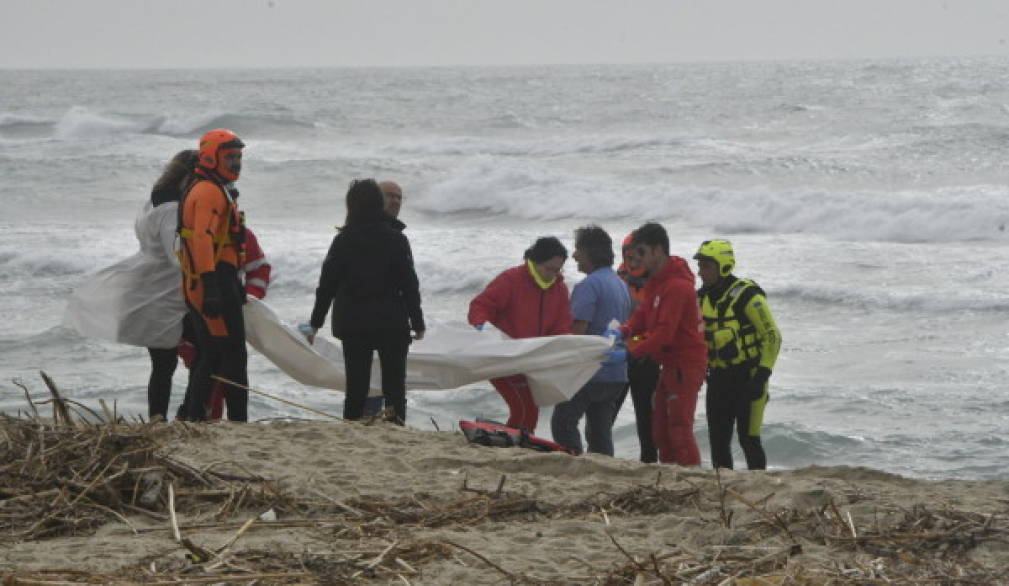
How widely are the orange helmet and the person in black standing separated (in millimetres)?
648

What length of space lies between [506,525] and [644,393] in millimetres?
2812

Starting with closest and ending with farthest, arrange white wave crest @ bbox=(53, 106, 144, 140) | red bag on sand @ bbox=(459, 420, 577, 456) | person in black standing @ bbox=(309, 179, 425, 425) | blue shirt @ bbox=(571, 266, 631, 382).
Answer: red bag on sand @ bbox=(459, 420, 577, 456)
person in black standing @ bbox=(309, 179, 425, 425)
blue shirt @ bbox=(571, 266, 631, 382)
white wave crest @ bbox=(53, 106, 144, 140)

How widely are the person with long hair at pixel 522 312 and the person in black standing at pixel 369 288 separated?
1.95 feet

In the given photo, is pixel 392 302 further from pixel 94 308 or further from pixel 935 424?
pixel 935 424

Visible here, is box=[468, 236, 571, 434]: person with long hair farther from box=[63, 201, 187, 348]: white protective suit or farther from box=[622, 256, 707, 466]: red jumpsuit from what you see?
box=[63, 201, 187, 348]: white protective suit

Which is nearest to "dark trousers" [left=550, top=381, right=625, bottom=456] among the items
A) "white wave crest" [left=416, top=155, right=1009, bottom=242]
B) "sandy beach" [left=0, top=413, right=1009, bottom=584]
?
"sandy beach" [left=0, top=413, right=1009, bottom=584]

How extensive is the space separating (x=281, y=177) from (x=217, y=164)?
86.7 ft

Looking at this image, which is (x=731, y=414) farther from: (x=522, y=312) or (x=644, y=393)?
(x=522, y=312)

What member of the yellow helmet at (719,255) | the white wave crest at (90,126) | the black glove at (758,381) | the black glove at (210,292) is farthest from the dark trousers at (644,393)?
the white wave crest at (90,126)

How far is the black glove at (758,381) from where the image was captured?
7.39 metres

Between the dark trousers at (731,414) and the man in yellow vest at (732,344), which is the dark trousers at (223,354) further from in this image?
the dark trousers at (731,414)

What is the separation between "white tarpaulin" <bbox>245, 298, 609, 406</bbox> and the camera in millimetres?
7516

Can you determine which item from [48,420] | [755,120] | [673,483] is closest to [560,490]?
[673,483]

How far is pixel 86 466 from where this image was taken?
5277 mm
